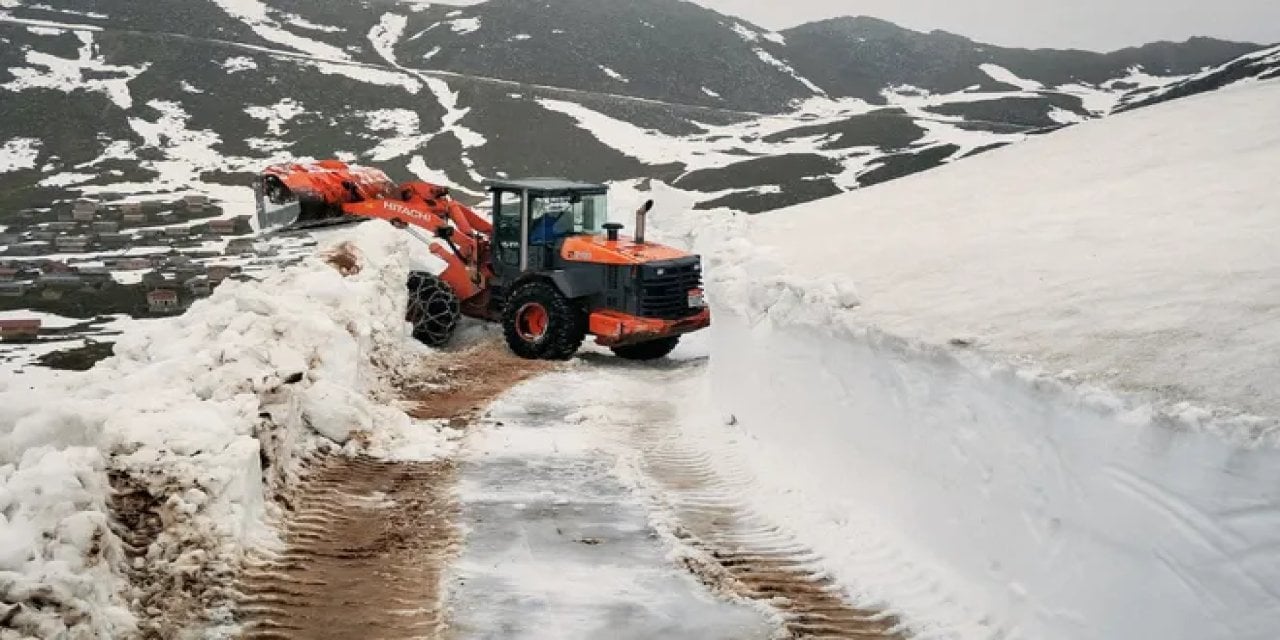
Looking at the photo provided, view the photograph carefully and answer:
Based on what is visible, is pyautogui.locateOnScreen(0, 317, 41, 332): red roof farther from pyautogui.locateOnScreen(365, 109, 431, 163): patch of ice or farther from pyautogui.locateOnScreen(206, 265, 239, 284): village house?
pyautogui.locateOnScreen(365, 109, 431, 163): patch of ice

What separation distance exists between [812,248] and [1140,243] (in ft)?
15.0

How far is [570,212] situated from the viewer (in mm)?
13273

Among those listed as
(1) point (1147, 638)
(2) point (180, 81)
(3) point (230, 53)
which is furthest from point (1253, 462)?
(3) point (230, 53)

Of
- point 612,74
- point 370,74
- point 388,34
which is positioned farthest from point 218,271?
point 388,34

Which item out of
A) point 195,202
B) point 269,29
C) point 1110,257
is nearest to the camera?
point 1110,257

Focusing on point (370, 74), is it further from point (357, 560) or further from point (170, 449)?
point (357, 560)

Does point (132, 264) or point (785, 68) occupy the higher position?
point (785, 68)

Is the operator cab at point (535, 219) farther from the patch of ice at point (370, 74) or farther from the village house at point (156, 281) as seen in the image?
the patch of ice at point (370, 74)

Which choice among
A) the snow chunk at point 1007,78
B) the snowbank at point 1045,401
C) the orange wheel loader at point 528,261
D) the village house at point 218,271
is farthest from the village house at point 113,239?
the snow chunk at point 1007,78

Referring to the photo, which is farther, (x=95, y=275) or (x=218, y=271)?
(x=95, y=275)

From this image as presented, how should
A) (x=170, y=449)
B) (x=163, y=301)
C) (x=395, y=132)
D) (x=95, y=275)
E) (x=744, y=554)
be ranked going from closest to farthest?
(x=170, y=449) → (x=744, y=554) → (x=163, y=301) → (x=95, y=275) → (x=395, y=132)

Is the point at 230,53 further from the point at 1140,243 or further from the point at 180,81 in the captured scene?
the point at 1140,243

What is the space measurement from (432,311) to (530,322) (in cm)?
153

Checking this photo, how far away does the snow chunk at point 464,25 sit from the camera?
12219 cm
